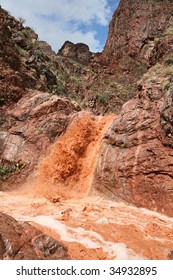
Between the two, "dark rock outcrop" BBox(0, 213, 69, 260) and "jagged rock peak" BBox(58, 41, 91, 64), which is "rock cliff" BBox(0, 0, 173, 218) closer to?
"dark rock outcrop" BBox(0, 213, 69, 260)

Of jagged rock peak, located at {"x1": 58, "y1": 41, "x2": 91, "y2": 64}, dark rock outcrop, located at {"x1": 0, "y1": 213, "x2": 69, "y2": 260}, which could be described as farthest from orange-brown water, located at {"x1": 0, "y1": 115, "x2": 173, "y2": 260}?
jagged rock peak, located at {"x1": 58, "y1": 41, "x2": 91, "y2": 64}

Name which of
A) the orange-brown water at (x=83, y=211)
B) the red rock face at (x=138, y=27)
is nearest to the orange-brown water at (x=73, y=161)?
the orange-brown water at (x=83, y=211)

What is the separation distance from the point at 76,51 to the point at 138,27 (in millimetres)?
15589

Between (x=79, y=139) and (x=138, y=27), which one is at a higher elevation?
(x=138, y=27)

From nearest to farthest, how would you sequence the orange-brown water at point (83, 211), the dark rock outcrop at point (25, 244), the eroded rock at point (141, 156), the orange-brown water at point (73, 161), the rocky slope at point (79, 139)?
the dark rock outcrop at point (25, 244)
the orange-brown water at point (83, 211)
the eroded rock at point (141, 156)
the rocky slope at point (79, 139)
the orange-brown water at point (73, 161)

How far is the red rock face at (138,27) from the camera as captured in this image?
37.5 m

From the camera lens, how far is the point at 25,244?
5457mm

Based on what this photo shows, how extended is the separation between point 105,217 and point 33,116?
295 inches

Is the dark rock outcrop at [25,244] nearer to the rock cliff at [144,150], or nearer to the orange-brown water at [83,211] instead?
the orange-brown water at [83,211]

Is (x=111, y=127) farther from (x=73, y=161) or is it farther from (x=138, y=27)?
(x=138, y=27)

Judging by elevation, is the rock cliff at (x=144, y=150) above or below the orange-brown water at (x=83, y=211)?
above

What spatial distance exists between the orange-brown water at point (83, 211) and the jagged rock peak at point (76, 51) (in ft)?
130

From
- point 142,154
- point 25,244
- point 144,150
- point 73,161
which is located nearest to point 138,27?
point 73,161
